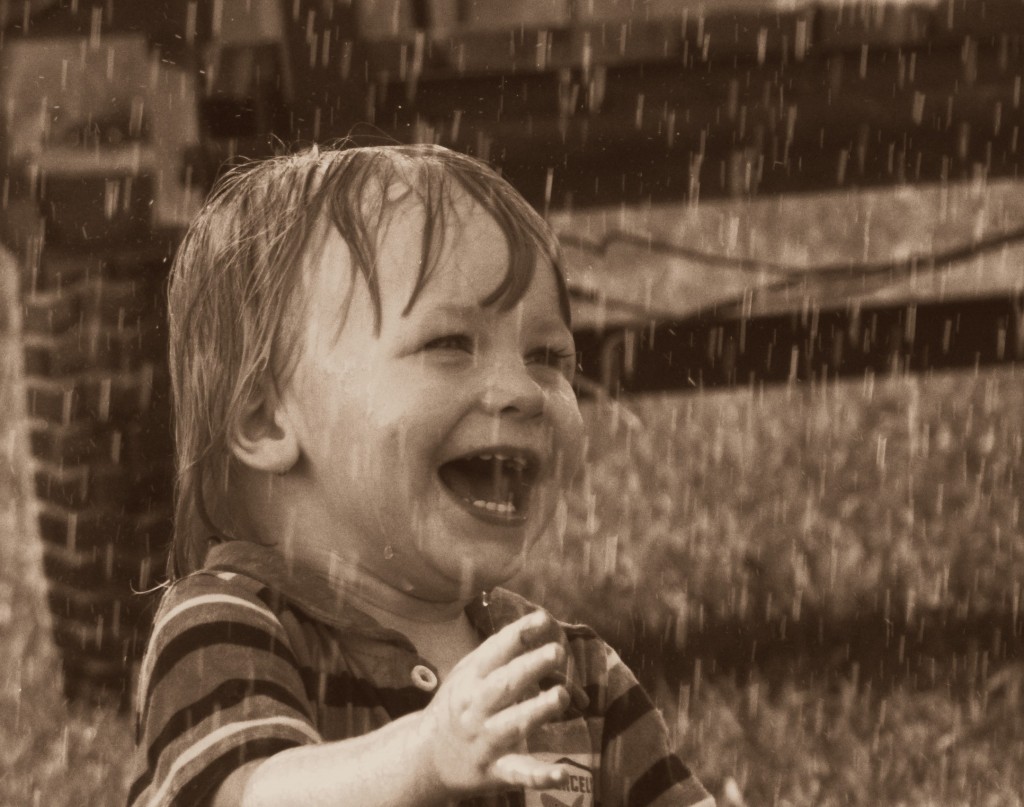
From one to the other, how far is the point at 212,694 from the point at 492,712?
339 millimetres

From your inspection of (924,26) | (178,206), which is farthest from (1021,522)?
(178,206)

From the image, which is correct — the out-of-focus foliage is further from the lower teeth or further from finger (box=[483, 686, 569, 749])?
finger (box=[483, 686, 569, 749])

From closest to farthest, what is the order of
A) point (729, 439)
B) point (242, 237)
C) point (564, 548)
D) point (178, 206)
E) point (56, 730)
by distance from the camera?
point (242, 237) → point (178, 206) → point (56, 730) → point (564, 548) → point (729, 439)

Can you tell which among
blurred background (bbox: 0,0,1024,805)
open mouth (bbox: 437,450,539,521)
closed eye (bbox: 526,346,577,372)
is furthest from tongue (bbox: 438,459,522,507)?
blurred background (bbox: 0,0,1024,805)

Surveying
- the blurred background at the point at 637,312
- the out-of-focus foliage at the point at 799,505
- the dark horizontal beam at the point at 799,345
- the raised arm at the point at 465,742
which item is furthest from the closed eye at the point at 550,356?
the out-of-focus foliage at the point at 799,505

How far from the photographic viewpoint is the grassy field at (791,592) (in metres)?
3.23

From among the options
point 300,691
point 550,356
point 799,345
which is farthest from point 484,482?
point 799,345

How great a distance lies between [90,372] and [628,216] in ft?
10.7

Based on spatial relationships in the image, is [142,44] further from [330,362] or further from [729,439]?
[729,439]

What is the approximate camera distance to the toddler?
1550 mm

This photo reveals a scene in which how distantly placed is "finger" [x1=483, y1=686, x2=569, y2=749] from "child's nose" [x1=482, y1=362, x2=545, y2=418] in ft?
1.37

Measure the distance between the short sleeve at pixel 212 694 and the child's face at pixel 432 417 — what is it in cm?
12

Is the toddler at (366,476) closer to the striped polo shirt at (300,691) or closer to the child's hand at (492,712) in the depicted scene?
the striped polo shirt at (300,691)

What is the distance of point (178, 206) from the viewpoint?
292 cm
